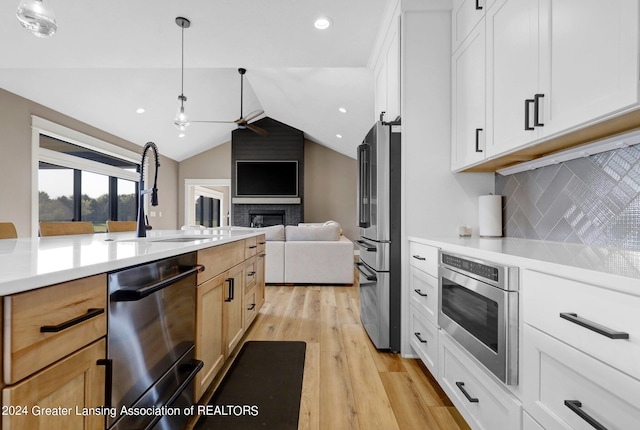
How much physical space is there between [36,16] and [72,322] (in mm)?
1585

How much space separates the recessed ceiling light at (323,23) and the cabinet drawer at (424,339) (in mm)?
2299

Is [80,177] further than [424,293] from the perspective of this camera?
Yes

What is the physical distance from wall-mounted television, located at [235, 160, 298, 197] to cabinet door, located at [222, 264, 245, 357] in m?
6.07

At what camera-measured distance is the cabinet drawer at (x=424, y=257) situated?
183 cm

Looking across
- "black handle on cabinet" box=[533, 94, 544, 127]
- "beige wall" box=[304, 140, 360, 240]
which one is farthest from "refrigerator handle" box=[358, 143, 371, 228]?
"beige wall" box=[304, 140, 360, 240]

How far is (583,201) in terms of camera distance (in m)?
1.51

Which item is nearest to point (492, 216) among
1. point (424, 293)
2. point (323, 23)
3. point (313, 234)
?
point (424, 293)

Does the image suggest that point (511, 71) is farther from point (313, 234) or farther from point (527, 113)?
point (313, 234)

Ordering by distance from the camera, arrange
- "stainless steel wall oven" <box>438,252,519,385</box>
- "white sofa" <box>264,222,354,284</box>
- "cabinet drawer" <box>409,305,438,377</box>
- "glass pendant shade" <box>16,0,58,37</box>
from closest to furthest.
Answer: "stainless steel wall oven" <box>438,252,519,385</box> < "glass pendant shade" <box>16,0,58,37</box> < "cabinet drawer" <box>409,305,438,377</box> < "white sofa" <box>264,222,354,284</box>

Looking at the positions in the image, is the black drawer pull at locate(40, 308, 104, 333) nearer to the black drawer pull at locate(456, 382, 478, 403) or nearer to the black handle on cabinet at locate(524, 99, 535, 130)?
the black drawer pull at locate(456, 382, 478, 403)

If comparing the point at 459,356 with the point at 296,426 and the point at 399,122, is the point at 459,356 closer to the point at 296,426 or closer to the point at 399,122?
the point at 296,426

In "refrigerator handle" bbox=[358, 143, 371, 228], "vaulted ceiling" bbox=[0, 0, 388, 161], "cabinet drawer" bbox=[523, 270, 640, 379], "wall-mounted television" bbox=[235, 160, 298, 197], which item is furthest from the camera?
"wall-mounted television" bbox=[235, 160, 298, 197]

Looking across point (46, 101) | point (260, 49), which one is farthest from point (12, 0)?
point (46, 101)

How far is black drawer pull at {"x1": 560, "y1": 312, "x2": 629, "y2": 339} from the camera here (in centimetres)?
71
